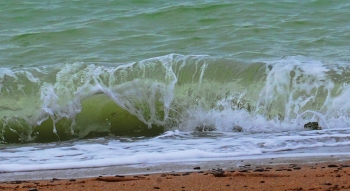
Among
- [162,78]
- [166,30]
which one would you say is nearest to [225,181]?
[162,78]

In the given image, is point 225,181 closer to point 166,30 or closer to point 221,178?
point 221,178

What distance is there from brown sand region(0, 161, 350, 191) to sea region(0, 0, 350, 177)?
65 centimetres

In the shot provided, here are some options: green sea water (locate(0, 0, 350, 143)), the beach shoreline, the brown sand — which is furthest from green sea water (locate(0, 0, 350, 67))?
the brown sand

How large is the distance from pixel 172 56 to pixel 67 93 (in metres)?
1.17

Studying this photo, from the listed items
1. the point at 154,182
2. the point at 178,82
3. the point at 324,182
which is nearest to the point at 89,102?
the point at 178,82

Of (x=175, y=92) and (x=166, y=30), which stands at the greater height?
(x=166, y=30)

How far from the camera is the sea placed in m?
4.98

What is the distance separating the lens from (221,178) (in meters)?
3.58

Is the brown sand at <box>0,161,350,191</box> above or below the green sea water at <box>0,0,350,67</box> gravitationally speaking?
below

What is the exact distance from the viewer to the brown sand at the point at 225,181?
10.9 ft

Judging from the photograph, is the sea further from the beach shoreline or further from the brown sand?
the brown sand

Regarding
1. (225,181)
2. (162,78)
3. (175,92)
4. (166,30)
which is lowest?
(225,181)

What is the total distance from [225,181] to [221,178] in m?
0.10

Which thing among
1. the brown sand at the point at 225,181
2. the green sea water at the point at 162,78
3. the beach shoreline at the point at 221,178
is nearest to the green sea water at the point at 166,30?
the green sea water at the point at 162,78
